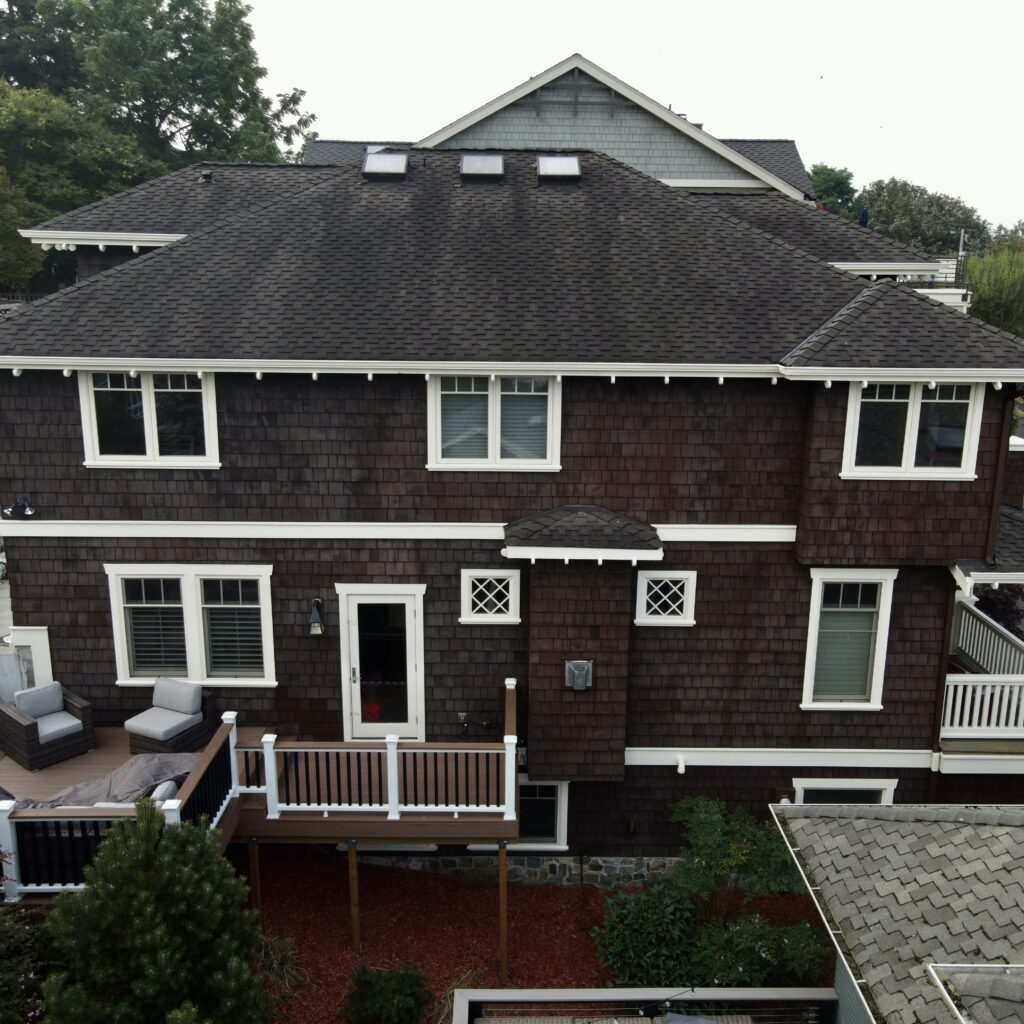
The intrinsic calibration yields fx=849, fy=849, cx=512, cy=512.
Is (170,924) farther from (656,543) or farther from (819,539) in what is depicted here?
(819,539)

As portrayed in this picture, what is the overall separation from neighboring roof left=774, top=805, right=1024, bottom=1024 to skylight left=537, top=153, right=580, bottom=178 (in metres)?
8.67

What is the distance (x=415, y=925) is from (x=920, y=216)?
60.0m

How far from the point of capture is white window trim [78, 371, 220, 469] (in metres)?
9.58

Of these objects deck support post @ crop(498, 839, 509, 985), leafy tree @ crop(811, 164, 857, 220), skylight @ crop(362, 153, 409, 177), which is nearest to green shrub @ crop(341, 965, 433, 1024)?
deck support post @ crop(498, 839, 509, 985)

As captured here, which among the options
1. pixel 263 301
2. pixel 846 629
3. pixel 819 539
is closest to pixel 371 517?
pixel 263 301

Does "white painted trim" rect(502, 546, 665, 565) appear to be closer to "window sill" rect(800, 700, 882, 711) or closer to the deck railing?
"window sill" rect(800, 700, 882, 711)

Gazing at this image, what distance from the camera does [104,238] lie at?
1266cm

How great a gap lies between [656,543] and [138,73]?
4500 centimetres

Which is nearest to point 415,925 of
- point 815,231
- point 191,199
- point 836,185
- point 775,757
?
point 775,757

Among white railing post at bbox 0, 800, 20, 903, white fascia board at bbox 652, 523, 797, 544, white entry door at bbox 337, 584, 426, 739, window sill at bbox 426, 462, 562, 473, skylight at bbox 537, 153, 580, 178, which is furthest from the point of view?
skylight at bbox 537, 153, 580, 178

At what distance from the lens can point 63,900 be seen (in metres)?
6.49

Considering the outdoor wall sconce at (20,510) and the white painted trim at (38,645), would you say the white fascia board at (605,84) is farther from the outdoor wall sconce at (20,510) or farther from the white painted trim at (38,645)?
the white painted trim at (38,645)

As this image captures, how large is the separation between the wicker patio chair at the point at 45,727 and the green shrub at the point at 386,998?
13.5 feet

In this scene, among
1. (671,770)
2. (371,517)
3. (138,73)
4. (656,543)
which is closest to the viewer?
(656,543)
